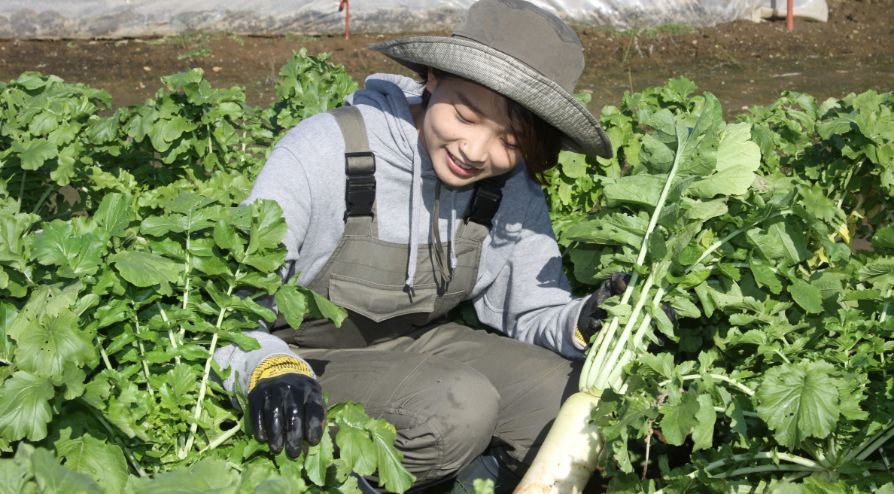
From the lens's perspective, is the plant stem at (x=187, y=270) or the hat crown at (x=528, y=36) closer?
the plant stem at (x=187, y=270)

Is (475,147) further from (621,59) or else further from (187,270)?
(621,59)

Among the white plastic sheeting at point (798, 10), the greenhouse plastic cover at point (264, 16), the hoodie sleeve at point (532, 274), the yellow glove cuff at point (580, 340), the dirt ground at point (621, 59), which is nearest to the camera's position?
the yellow glove cuff at point (580, 340)

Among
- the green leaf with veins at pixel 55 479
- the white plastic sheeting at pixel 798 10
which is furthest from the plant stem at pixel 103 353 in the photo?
the white plastic sheeting at pixel 798 10

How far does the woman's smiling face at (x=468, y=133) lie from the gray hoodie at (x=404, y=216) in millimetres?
175

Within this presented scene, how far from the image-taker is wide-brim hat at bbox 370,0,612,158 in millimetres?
2699

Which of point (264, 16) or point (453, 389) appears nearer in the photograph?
point (453, 389)

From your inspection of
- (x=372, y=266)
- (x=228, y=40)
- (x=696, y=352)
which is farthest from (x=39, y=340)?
(x=228, y=40)

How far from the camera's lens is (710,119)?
2.82 metres

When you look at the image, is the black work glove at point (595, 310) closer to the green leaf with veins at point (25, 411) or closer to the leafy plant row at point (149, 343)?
the leafy plant row at point (149, 343)

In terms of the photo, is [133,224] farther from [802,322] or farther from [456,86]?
[802,322]

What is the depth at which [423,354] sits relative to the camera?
119 inches

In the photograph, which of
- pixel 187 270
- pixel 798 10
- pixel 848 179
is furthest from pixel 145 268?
pixel 798 10

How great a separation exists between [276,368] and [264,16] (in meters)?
9.89

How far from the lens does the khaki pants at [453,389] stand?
280 cm
